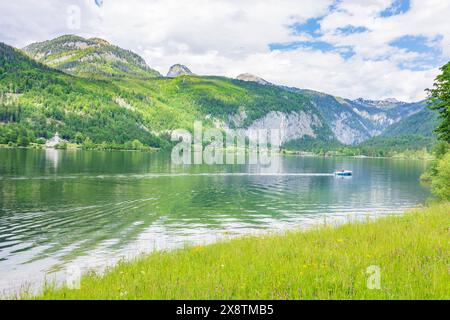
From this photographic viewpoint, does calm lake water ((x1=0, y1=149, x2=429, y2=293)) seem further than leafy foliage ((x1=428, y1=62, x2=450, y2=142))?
No

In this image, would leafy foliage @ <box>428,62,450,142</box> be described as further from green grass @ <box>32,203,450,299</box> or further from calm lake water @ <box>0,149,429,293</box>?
green grass @ <box>32,203,450,299</box>

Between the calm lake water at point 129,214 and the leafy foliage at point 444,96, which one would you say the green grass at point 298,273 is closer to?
the calm lake water at point 129,214

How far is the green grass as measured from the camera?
459 inches

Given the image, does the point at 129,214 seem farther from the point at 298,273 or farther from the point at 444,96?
the point at 444,96

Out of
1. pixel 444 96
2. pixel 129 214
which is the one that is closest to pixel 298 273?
pixel 129 214

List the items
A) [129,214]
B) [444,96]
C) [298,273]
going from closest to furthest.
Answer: [298,273] → [129,214] → [444,96]

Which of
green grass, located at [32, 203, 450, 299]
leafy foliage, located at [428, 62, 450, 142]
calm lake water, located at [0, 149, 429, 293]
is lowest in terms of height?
calm lake water, located at [0, 149, 429, 293]

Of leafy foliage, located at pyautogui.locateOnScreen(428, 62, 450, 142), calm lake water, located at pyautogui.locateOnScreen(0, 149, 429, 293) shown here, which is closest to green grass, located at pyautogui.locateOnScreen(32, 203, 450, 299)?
calm lake water, located at pyautogui.locateOnScreen(0, 149, 429, 293)

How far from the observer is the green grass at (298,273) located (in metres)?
11.7

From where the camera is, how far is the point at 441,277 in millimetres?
11828

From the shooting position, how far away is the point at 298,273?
534 inches
